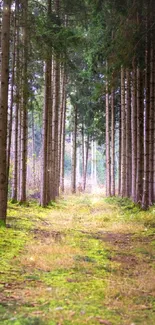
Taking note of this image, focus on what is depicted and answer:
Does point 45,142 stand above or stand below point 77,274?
above

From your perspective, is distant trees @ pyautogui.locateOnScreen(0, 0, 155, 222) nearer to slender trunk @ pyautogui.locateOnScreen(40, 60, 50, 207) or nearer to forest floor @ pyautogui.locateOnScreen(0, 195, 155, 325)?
slender trunk @ pyautogui.locateOnScreen(40, 60, 50, 207)

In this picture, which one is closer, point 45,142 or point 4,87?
point 4,87

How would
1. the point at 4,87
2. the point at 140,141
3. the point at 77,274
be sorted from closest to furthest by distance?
the point at 77,274 → the point at 4,87 → the point at 140,141

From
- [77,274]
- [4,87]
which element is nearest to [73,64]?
[4,87]

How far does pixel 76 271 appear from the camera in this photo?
217 inches

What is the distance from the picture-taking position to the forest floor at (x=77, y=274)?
3.79m

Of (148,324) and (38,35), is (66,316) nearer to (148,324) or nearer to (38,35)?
(148,324)

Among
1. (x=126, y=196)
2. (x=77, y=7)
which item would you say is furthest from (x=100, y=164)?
(x=77, y=7)

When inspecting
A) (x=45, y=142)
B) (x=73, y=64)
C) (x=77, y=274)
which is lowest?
(x=77, y=274)

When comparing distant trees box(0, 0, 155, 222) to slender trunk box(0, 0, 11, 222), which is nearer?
slender trunk box(0, 0, 11, 222)

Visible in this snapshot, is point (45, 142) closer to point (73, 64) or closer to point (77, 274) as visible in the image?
point (73, 64)

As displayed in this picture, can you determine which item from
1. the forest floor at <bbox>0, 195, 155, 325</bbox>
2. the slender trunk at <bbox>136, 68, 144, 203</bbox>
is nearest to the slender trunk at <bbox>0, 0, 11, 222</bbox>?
the forest floor at <bbox>0, 195, 155, 325</bbox>

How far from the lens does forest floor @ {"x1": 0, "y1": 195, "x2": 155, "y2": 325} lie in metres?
3.79

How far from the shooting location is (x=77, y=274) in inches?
211
